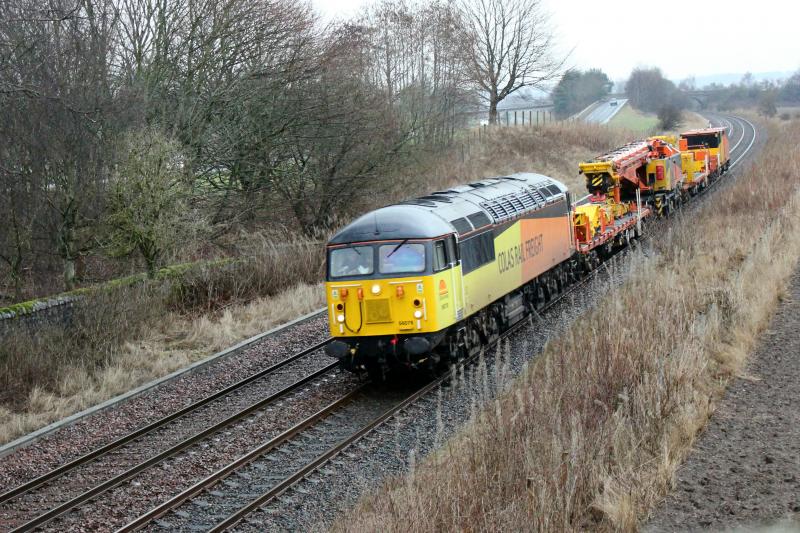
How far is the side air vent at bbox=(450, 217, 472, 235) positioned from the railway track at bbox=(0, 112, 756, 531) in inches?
95.8

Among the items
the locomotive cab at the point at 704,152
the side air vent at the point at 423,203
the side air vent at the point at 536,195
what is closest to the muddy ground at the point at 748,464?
the side air vent at the point at 423,203

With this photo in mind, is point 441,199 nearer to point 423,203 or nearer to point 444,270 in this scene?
point 423,203

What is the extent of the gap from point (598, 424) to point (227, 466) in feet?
15.0

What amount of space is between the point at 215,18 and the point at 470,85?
26.0 meters

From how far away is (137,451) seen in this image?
37.8ft

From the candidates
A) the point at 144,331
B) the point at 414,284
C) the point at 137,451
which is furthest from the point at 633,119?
the point at 137,451

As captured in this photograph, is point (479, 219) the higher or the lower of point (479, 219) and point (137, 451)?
the higher

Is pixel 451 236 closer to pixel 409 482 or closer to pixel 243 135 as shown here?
pixel 409 482

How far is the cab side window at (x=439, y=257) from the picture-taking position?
12.9 metres

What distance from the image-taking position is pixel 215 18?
82.3ft

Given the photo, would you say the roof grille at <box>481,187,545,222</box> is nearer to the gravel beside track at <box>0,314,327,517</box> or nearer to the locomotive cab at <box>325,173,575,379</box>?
the locomotive cab at <box>325,173,575,379</box>

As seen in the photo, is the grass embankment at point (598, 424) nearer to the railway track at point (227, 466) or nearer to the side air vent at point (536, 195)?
the railway track at point (227, 466)

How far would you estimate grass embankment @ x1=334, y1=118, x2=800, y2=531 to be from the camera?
7191 millimetres

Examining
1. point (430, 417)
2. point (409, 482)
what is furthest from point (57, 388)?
point (409, 482)
